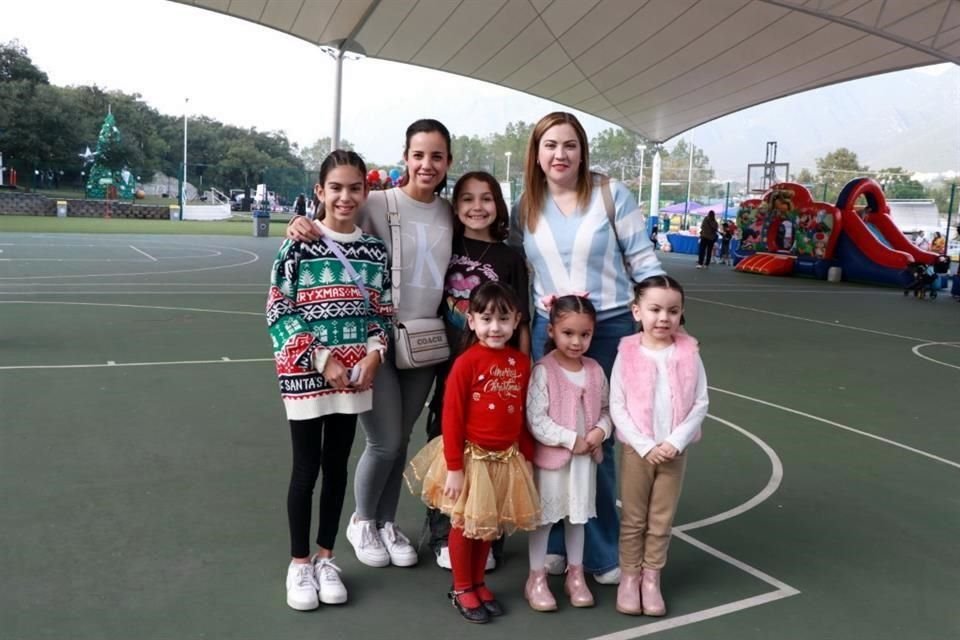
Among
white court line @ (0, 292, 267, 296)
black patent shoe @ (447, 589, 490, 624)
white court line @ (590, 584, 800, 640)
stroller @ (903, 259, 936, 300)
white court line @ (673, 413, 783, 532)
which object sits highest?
stroller @ (903, 259, 936, 300)

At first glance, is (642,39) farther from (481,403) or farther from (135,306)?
(481,403)

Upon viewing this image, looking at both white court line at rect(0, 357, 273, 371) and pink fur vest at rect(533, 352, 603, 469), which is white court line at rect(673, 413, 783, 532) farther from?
white court line at rect(0, 357, 273, 371)

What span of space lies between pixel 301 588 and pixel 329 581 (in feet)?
0.35

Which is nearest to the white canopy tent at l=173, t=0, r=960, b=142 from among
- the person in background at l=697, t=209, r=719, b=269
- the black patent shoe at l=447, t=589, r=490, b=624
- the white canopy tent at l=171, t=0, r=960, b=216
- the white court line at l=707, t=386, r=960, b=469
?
the white canopy tent at l=171, t=0, r=960, b=216

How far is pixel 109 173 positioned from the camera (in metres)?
47.3

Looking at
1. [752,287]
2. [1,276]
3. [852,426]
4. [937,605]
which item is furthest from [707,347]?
[1,276]

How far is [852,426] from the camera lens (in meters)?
5.87

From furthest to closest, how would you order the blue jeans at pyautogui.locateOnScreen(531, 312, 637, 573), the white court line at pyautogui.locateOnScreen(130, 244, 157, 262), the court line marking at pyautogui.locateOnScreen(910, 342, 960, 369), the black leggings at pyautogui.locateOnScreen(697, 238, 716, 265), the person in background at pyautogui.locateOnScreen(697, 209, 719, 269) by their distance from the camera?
the black leggings at pyautogui.locateOnScreen(697, 238, 716, 265) < the person in background at pyautogui.locateOnScreen(697, 209, 719, 269) < the white court line at pyautogui.locateOnScreen(130, 244, 157, 262) < the court line marking at pyautogui.locateOnScreen(910, 342, 960, 369) < the blue jeans at pyautogui.locateOnScreen(531, 312, 637, 573)

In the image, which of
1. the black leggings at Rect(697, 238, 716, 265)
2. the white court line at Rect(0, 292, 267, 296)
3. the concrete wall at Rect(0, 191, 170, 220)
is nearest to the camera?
the white court line at Rect(0, 292, 267, 296)

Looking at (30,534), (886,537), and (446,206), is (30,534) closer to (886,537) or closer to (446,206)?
(446,206)

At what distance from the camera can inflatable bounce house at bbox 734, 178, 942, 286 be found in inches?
746

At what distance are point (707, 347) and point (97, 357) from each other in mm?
5802

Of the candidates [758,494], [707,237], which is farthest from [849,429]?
[707,237]

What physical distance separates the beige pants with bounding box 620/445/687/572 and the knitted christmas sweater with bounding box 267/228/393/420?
3.22ft
